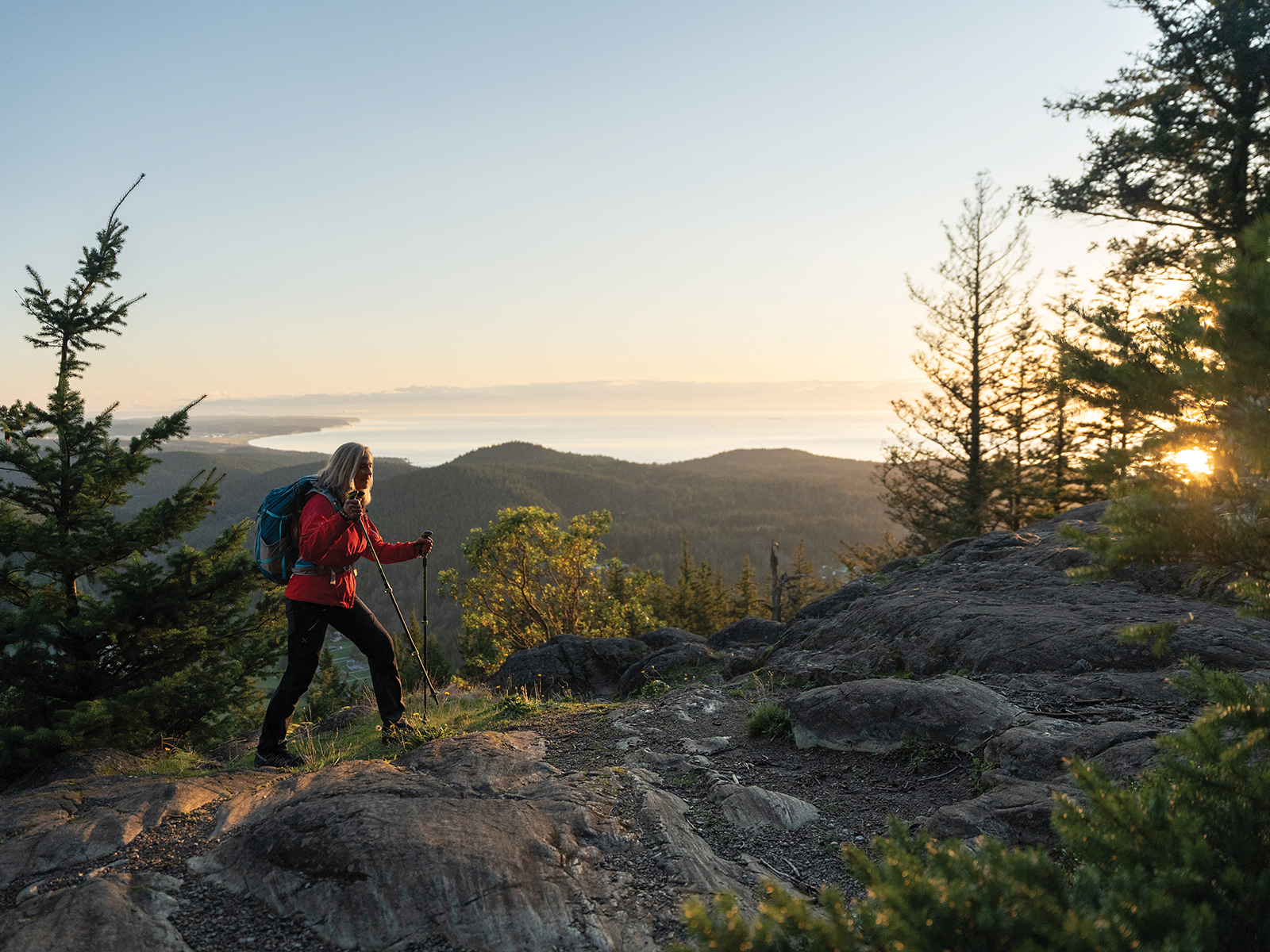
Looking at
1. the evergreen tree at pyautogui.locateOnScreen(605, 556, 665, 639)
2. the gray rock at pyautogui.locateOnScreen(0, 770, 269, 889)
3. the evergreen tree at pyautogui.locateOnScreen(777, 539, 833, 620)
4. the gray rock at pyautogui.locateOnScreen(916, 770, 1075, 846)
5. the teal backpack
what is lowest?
the evergreen tree at pyautogui.locateOnScreen(777, 539, 833, 620)

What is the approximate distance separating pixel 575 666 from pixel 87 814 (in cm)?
994

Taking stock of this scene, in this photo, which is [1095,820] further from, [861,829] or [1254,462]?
[861,829]

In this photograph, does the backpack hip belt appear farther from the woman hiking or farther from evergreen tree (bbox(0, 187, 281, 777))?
evergreen tree (bbox(0, 187, 281, 777))

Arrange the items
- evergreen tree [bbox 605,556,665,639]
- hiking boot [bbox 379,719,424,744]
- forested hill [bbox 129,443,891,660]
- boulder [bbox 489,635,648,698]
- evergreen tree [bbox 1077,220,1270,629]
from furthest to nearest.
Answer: forested hill [bbox 129,443,891,660] < evergreen tree [bbox 605,556,665,639] < boulder [bbox 489,635,648,698] < hiking boot [bbox 379,719,424,744] < evergreen tree [bbox 1077,220,1270,629]

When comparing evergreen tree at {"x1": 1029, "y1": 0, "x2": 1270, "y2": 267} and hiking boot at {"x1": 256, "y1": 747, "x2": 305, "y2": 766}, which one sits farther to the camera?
evergreen tree at {"x1": 1029, "y1": 0, "x2": 1270, "y2": 267}

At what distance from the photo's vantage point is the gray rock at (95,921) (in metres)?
3.08

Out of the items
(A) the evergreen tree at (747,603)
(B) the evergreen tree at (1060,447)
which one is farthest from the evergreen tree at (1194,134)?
(A) the evergreen tree at (747,603)

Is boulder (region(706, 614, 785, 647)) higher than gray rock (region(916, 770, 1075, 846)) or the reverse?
the reverse

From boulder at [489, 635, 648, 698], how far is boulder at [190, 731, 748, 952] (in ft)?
28.7

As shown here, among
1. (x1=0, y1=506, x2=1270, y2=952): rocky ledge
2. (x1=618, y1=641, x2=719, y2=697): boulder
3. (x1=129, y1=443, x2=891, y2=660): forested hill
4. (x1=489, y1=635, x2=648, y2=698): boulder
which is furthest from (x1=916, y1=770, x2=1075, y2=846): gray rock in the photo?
(x1=129, y1=443, x2=891, y2=660): forested hill

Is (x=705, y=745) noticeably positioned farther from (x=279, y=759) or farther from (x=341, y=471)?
(x=341, y=471)

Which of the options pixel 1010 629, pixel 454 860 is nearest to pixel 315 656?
pixel 454 860

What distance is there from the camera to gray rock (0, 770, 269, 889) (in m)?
3.96

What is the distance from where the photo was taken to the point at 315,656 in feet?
18.9
